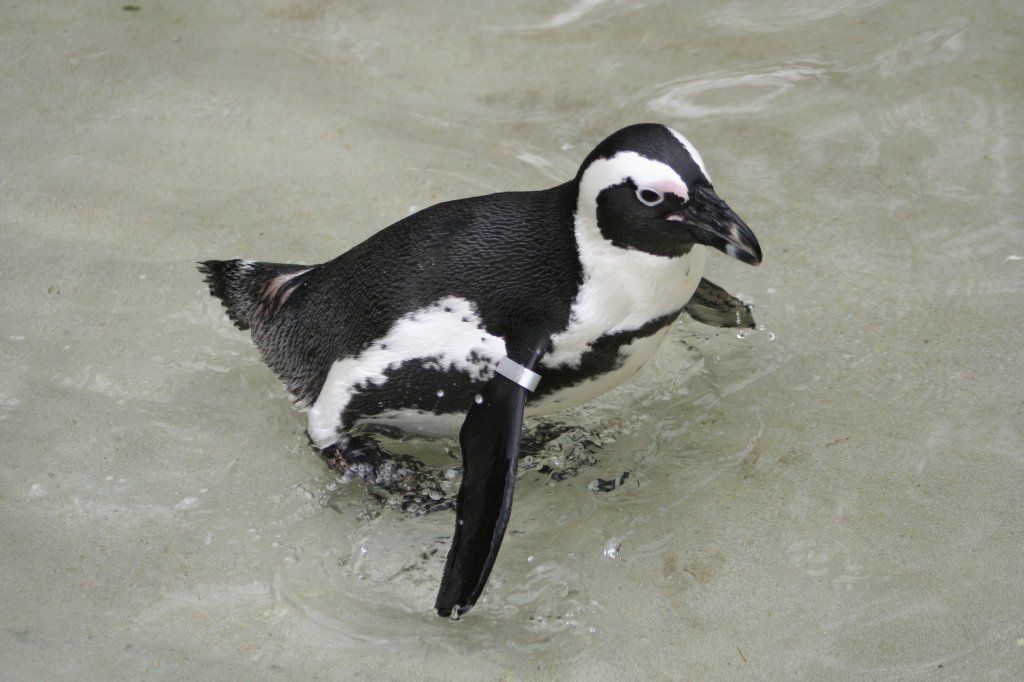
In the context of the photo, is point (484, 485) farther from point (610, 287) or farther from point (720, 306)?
point (720, 306)

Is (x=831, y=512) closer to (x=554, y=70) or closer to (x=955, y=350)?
(x=955, y=350)

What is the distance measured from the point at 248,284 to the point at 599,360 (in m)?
0.91

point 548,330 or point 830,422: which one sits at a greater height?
point 548,330

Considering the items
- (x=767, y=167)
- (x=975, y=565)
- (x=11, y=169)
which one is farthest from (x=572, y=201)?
(x=11, y=169)

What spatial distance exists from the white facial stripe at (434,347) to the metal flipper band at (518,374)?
2 centimetres

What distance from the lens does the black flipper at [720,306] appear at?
2.53 meters

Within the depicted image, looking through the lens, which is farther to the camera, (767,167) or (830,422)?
(767,167)

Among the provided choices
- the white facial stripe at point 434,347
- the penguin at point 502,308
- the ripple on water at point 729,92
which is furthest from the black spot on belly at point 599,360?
the ripple on water at point 729,92

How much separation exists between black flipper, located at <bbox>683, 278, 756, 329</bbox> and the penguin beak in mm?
576

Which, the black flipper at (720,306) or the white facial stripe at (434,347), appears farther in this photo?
the black flipper at (720,306)

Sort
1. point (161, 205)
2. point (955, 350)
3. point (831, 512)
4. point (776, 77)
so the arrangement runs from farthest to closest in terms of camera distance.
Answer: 1. point (776, 77)
2. point (161, 205)
3. point (955, 350)
4. point (831, 512)

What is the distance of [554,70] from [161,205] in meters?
1.32

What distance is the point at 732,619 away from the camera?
208 centimetres

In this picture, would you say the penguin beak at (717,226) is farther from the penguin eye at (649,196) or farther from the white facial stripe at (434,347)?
the white facial stripe at (434,347)
